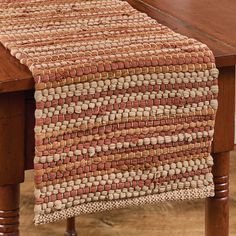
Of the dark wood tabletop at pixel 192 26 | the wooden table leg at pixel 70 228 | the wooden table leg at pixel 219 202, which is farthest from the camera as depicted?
the wooden table leg at pixel 70 228

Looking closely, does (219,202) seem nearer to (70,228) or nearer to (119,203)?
(119,203)

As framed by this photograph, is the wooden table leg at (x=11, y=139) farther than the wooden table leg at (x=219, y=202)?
No

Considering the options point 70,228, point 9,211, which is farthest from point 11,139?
point 70,228

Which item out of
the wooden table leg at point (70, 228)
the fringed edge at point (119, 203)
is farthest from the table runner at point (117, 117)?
the wooden table leg at point (70, 228)

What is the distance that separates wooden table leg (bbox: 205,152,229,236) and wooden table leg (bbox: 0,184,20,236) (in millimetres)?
406

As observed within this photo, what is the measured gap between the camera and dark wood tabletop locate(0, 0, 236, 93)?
53.3 inches

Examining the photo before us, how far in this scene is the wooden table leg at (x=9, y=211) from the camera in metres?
1.47

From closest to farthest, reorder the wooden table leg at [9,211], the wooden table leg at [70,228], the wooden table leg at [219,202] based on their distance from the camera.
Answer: the wooden table leg at [9,211]
the wooden table leg at [219,202]
the wooden table leg at [70,228]

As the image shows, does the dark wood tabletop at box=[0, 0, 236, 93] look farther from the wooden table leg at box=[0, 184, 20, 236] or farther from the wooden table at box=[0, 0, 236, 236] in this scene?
the wooden table leg at box=[0, 184, 20, 236]

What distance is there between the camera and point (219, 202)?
165 cm

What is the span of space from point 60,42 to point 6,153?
0.26 metres

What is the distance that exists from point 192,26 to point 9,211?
1.82 feet

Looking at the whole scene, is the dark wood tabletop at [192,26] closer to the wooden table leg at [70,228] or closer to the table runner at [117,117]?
the table runner at [117,117]

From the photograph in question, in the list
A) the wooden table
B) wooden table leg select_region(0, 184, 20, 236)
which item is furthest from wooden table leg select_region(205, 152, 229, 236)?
wooden table leg select_region(0, 184, 20, 236)
